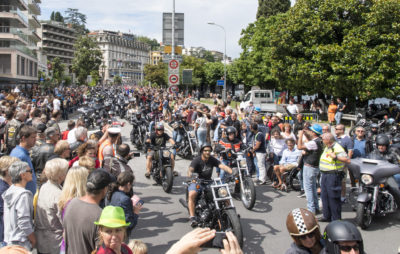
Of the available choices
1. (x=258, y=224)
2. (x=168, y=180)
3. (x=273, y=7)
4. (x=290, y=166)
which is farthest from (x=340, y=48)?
(x=273, y=7)

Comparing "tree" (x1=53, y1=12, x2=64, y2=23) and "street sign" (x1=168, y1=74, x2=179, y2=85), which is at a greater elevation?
"tree" (x1=53, y1=12, x2=64, y2=23)

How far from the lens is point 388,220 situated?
23.6ft

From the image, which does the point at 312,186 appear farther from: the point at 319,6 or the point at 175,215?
the point at 319,6

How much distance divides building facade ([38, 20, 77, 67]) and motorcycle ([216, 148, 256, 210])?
379 feet

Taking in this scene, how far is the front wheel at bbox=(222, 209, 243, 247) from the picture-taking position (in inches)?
214

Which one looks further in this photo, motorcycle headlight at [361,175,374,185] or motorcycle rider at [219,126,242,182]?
motorcycle rider at [219,126,242,182]

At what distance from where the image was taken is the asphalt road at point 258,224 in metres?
5.97

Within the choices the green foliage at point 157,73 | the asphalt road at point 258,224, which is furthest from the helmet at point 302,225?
the green foliage at point 157,73

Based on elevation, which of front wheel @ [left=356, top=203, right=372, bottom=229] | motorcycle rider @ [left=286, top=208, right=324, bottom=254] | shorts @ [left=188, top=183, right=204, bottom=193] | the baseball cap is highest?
the baseball cap

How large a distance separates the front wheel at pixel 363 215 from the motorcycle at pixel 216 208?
91.6 inches

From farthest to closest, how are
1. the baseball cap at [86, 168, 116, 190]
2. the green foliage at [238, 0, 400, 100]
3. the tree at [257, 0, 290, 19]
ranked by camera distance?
the tree at [257, 0, 290, 19], the green foliage at [238, 0, 400, 100], the baseball cap at [86, 168, 116, 190]

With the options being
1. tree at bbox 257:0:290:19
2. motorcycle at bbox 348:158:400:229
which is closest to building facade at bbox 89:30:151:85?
tree at bbox 257:0:290:19

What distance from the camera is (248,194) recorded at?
7816 millimetres

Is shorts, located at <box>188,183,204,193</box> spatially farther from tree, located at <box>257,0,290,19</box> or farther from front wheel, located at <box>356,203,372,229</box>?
tree, located at <box>257,0,290,19</box>
